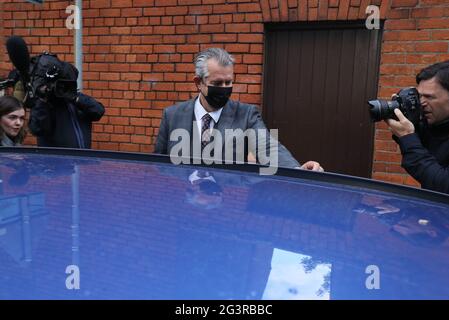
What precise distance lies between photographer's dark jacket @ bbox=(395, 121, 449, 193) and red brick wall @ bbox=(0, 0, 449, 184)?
1.45m

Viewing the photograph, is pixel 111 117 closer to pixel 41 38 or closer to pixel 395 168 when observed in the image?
pixel 41 38

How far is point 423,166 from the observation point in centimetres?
188

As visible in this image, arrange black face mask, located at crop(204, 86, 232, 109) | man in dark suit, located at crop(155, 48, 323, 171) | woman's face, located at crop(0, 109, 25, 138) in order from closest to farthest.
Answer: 1. man in dark suit, located at crop(155, 48, 323, 171)
2. black face mask, located at crop(204, 86, 232, 109)
3. woman's face, located at crop(0, 109, 25, 138)

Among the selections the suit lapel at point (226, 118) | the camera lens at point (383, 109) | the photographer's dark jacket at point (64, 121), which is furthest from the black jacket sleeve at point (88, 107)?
the camera lens at point (383, 109)

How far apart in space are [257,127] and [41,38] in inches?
127

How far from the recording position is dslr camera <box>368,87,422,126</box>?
2111 mm

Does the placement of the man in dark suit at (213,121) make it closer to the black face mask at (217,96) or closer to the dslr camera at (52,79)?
the black face mask at (217,96)

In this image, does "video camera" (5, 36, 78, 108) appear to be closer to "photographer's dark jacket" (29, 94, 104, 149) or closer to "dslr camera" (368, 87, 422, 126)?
"photographer's dark jacket" (29, 94, 104, 149)

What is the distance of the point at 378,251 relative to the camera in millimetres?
1015

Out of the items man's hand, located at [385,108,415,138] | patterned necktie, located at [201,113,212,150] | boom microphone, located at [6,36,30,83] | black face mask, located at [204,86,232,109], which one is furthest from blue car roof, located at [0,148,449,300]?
boom microphone, located at [6,36,30,83]

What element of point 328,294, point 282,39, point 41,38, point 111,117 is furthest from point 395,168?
point 41,38

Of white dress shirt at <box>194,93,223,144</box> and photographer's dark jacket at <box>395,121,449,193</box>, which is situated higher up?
white dress shirt at <box>194,93,223,144</box>

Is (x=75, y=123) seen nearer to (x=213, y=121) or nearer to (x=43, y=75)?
(x=43, y=75)

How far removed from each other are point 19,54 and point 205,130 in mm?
1529
